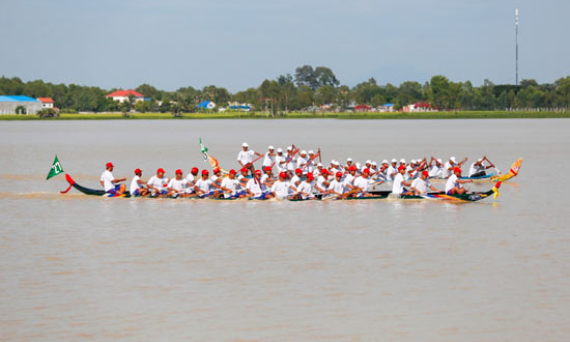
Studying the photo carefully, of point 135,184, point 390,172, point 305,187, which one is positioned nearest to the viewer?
point 305,187

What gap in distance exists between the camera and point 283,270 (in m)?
19.8

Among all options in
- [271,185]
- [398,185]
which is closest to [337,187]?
[398,185]

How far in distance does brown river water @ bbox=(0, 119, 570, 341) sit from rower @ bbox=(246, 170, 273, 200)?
0.49m

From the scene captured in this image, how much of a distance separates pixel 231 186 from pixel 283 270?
11549 mm

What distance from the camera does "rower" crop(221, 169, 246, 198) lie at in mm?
30875

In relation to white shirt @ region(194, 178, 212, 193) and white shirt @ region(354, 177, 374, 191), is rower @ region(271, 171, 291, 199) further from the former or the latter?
white shirt @ region(354, 177, 374, 191)

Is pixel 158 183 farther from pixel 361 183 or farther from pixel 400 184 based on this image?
pixel 400 184

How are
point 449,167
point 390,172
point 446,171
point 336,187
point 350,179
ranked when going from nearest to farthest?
1. point 350,179
2. point 336,187
3. point 390,172
4. point 449,167
5. point 446,171

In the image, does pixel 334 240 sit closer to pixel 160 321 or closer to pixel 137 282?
pixel 137 282

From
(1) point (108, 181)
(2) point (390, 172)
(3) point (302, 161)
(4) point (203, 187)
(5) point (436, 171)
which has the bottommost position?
(5) point (436, 171)

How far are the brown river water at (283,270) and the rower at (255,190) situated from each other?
490 millimetres

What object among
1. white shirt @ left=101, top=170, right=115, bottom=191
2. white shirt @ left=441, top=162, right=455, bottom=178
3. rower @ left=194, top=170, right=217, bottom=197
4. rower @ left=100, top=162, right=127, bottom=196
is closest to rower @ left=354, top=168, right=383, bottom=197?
rower @ left=194, top=170, right=217, bottom=197

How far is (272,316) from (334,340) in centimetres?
181

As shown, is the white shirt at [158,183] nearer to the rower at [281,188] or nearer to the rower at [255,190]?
the rower at [255,190]
